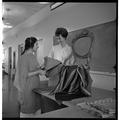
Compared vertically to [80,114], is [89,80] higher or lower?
higher

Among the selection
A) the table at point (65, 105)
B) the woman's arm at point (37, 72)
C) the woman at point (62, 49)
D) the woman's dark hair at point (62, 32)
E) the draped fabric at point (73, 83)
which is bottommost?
the table at point (65, 105)

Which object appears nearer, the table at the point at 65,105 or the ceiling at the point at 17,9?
the table at the point at 65,105

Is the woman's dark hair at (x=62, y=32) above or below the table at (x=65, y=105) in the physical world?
Result: above

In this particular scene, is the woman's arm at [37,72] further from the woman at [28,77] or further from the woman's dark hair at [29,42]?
the woman's dark hair at [29,42]

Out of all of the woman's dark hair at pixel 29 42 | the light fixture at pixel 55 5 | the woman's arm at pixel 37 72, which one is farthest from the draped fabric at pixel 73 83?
the light fixture at pixel 55 5

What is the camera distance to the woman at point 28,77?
1.01m

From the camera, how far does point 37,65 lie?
1023 mm

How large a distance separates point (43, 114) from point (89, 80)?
0.38m

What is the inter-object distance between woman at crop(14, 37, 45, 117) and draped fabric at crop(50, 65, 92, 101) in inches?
5.5

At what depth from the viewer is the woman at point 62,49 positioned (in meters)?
1.03

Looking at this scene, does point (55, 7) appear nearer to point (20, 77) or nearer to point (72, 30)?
point (72, 30)

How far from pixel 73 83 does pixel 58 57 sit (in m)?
0.21

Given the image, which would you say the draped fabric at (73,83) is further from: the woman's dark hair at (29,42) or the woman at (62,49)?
the woman's dark hair at (29,42)

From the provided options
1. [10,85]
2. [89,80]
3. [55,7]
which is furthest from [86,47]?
[10,85]
